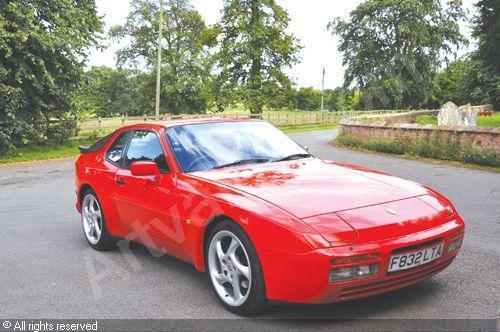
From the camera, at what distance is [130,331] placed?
11.8ft

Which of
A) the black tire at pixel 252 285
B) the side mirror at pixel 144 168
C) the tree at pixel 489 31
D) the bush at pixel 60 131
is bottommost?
the bush at pixel 60 131

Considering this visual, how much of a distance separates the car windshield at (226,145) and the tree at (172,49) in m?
44.6

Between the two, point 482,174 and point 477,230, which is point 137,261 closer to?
point 477,230

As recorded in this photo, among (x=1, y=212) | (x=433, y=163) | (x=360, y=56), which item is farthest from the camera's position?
(x=360, y=56)

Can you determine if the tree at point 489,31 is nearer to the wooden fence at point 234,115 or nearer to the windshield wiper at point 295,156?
the wooden fence at point 234,115

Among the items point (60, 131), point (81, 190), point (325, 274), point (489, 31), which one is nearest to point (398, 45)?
point (489, 31)

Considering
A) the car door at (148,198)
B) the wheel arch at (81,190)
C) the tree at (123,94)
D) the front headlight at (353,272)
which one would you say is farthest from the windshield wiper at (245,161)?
the tree at (123,94)

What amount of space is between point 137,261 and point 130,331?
1.81m

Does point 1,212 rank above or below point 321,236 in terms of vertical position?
below

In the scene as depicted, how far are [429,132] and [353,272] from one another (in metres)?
12.8

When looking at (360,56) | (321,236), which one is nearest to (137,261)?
(321,236)

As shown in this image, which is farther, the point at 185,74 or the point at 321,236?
the point at 185,74

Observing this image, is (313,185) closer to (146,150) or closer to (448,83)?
(146,150)

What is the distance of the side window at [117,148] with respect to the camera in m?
5.65
